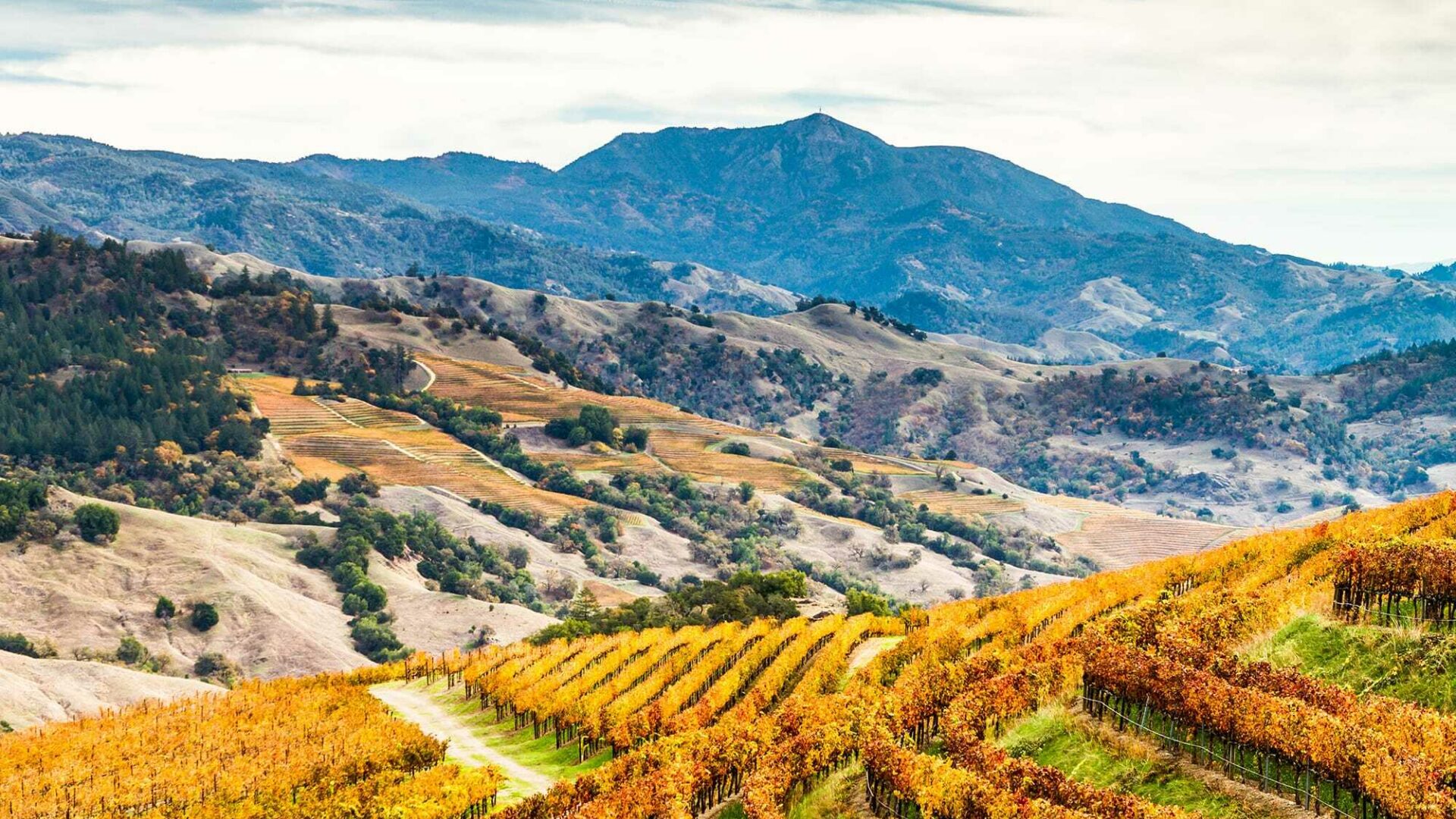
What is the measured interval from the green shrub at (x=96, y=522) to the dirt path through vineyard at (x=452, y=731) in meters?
51.9

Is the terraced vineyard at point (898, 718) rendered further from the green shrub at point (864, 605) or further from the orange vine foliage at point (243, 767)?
the green shrub at point (864, 605)

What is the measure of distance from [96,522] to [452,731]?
6600 centimetres

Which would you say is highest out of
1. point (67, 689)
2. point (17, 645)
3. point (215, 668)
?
point (67, 689)

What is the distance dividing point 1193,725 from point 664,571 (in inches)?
5354

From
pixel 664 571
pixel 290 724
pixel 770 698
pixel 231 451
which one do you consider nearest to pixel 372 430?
pixel 231 451

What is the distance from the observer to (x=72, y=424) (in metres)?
178

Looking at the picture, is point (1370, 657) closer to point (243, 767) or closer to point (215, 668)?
point (243, 767)

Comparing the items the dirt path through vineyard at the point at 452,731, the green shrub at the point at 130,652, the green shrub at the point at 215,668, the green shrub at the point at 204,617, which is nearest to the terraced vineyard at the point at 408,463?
the green shrub at the point at 204,617

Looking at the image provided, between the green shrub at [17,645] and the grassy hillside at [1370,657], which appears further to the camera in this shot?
the green shrub at [17,645]

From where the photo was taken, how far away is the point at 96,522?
108000mm

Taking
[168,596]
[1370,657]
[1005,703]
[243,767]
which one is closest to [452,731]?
[243,767]

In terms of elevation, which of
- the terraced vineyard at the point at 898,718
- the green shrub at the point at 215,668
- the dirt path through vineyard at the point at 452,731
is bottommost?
the green shrub at the point at 215,668

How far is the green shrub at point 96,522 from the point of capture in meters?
107

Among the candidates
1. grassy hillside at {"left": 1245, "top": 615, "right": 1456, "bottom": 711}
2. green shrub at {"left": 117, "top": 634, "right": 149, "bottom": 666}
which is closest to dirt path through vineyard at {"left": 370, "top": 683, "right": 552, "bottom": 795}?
grassy hillside at {"left": 1245, "top": 615, "right": 1456, "bottom": 711}
